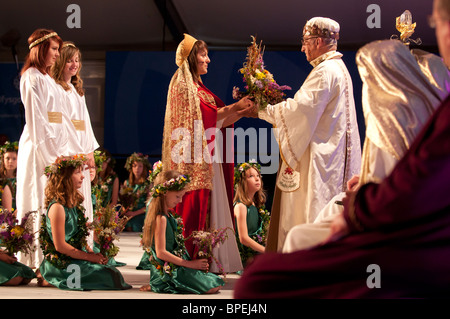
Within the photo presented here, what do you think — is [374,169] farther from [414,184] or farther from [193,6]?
[193,6]

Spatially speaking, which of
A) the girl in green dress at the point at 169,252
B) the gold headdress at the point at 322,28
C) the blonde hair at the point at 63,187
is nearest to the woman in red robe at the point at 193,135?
the girl in green dress at the point at 169,252

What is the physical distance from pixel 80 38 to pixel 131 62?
873 mm

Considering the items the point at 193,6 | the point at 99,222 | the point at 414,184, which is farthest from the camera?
the point at 193,6

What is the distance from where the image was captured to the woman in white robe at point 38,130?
4.50 m

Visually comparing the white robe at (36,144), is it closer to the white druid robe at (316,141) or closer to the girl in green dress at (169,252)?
the girl in green dress at (169,252)

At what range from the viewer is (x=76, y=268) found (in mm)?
3891

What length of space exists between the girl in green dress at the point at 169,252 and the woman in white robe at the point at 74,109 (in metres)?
1.05

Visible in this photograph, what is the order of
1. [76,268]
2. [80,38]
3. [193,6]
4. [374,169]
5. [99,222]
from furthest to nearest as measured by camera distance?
[80,38] < [193,6] < [99,222] < [76,268] < [374,169]

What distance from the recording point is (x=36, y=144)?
14.8 feet

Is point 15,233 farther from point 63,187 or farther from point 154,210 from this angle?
point 154,210

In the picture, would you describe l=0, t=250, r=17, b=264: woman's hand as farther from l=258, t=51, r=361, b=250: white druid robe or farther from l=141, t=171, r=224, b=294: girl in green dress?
l=258, t=51, r=361, b=250: white druid robe

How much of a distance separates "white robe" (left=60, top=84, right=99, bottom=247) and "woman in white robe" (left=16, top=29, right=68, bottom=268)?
13 centimetres

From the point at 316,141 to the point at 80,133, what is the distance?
1892 mm
